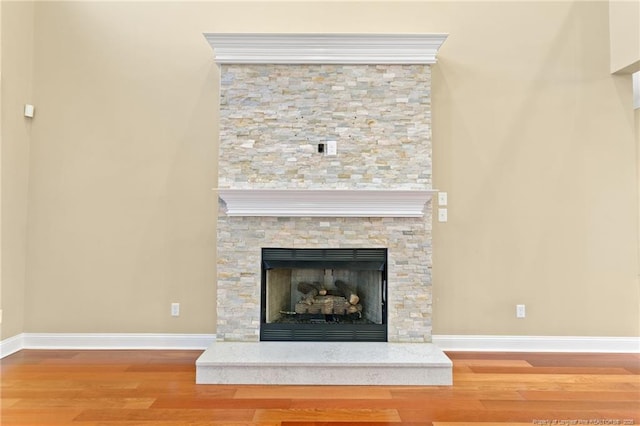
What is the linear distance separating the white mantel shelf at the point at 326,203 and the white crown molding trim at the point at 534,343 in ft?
3.91

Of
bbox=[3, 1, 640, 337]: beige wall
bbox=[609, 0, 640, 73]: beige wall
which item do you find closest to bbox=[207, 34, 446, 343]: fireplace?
bbox=[3, 1, 640, 337]: beige wall

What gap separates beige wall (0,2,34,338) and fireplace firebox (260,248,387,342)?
7.02 ft

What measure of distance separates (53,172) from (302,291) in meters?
2.47

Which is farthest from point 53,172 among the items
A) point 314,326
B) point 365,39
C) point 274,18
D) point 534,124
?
point 534,124

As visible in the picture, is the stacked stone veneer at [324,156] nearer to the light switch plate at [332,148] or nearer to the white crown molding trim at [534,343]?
the light switch plate at [332,148]

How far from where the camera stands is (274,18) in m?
3.52

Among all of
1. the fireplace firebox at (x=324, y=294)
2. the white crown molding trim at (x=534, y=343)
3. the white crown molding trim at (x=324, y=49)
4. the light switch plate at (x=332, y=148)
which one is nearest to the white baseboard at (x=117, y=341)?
the fireplace firebox at (x=324, y=294)

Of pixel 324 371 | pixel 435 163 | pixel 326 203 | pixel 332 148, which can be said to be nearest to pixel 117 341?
pixel 324 371

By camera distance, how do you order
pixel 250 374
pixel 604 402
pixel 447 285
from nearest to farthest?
1. pixel 604 402
2. pixel 250 374
3. pixel 447 285

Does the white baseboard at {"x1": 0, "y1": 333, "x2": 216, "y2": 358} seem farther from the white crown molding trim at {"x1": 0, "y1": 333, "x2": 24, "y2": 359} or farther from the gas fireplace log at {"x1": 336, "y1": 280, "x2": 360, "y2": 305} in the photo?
the gas fireplace log at {"x1": 336, "y1": 280, "x2": 360, "y2": 305}

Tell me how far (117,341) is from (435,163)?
3.23 m

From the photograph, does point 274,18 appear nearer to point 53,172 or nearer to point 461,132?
point 461,132

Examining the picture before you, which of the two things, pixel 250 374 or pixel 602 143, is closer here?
pixel 250 374

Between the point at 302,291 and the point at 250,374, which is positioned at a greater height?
the point at 302,291
